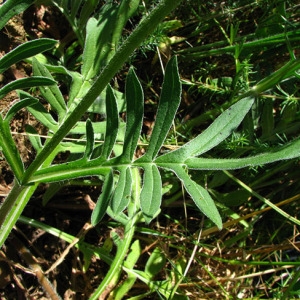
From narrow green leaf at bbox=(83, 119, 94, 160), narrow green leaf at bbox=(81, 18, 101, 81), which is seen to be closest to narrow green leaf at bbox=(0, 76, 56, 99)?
narrow green leaf at bbox=(83, 119, 94, 160)

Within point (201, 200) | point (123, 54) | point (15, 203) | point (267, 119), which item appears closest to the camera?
point (123, 54)

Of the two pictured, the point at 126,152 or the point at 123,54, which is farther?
the point at 126,152

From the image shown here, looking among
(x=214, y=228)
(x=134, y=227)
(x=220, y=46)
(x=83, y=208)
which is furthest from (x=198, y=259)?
(x=220, y=46)

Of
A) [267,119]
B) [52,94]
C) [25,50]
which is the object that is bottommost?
[267,119]

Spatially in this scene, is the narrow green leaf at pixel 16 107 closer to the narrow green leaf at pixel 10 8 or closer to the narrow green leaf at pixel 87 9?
the narrow green leaf at pixel 10 8

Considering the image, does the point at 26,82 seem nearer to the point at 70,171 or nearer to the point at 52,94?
the point at 52,94

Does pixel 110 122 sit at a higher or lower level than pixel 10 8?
lower

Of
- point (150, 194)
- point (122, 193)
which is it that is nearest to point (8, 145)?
point (122, 193)
